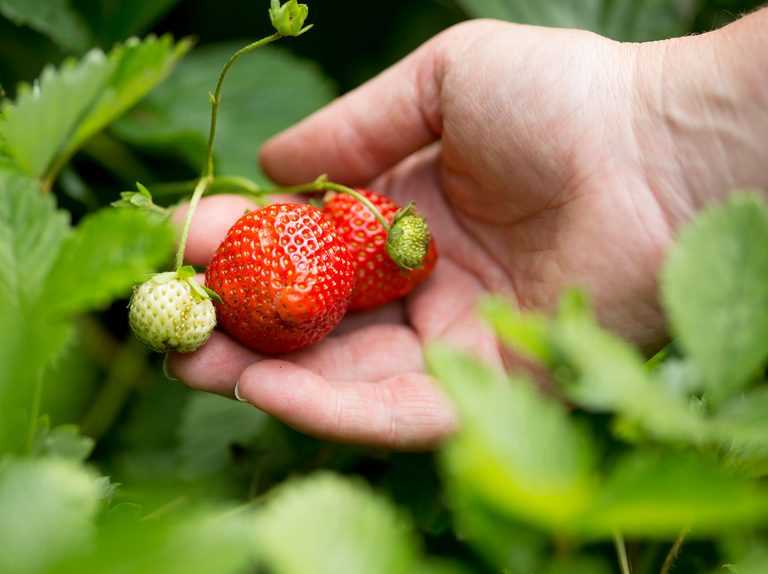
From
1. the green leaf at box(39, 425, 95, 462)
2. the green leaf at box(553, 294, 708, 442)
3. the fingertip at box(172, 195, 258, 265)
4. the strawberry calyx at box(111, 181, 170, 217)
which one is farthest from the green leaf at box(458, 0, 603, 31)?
the green leaf at box(553, 294, 708, 442)

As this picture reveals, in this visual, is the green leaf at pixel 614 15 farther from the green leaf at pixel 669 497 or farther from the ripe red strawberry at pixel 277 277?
the green leaf at pixel 669 497

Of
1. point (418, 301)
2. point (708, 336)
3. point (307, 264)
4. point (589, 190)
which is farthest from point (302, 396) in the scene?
point (708, 336)

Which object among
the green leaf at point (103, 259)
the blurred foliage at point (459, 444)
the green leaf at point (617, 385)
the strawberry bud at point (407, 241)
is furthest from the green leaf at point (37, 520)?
the strawberry bud at point (407, 241)

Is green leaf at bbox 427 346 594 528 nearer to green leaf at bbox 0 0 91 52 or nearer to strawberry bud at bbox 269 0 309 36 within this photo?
strawberry bud at bbox 269 0 309 36

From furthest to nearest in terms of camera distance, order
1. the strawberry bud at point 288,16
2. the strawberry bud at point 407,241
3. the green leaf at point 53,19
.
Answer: the green leaf at point 53,19
the strawberry bud at point 407,241
the strawberry bud at point 288,16

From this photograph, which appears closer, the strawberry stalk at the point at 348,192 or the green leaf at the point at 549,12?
the strawberry stalk at the point at 348,192

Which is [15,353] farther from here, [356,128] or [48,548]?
[356,128]
